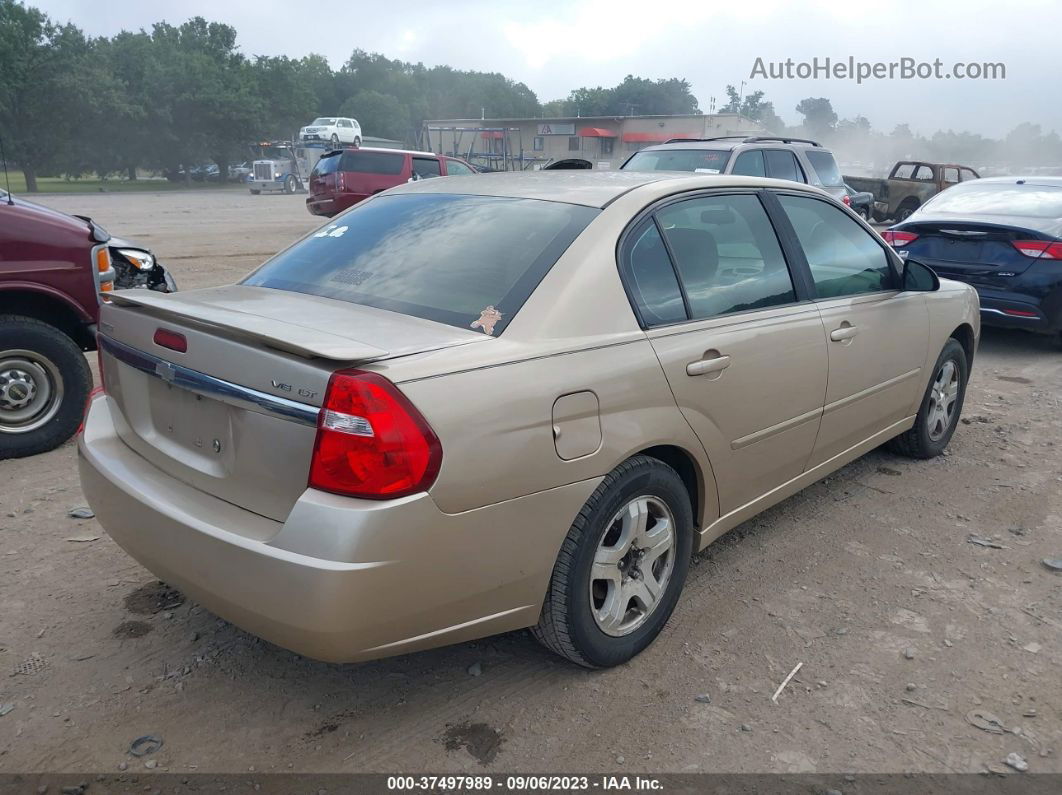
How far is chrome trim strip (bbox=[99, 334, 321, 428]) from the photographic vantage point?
7.63 ft

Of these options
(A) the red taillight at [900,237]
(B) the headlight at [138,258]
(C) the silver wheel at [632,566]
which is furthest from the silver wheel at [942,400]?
(B) the headlight at [138,258]

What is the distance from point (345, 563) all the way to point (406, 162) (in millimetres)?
17477

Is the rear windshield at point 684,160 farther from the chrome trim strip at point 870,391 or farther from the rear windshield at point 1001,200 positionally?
the chrome trim strip at point 870,391

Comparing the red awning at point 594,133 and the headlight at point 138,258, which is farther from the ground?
the red awning at point 594,133

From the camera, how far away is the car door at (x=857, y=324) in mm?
3877

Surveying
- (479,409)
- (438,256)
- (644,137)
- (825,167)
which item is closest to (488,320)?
(479,409)

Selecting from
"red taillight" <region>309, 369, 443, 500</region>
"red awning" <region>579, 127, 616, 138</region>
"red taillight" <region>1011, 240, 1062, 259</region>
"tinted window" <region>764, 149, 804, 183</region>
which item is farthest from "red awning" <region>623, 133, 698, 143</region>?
"red taillight" <region>309, 369, 443, 500</region>

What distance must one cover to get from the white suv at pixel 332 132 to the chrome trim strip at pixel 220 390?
150 feet

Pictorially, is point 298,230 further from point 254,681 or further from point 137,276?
point 254,681

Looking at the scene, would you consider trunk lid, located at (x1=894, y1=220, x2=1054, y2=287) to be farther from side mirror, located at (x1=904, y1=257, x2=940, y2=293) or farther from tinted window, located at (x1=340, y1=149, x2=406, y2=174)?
tinted window, located at (x1=340, y1=149, x2=406, y2=174)

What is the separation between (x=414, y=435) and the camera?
2.28 metres

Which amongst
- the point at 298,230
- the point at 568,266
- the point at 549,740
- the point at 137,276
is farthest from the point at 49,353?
the point at 298,230

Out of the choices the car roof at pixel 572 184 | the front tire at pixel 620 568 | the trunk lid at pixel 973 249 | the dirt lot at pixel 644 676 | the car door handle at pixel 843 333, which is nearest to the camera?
the dirt lot at pixel 644 676

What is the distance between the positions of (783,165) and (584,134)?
44.2m
